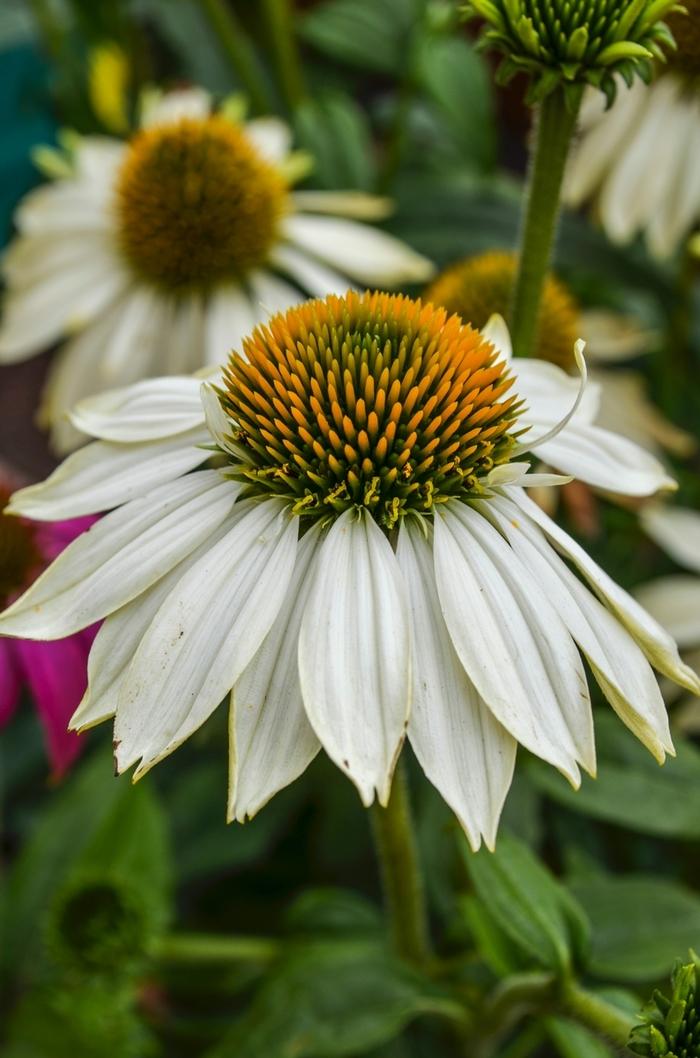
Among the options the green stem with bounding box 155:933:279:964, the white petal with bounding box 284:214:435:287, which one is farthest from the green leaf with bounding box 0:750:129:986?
the white petal with bounding box 284:214:435:287

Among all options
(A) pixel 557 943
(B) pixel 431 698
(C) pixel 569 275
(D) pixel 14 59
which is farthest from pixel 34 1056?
(D) pixel 14 59

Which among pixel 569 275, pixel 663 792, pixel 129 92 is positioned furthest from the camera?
pixel 129 92

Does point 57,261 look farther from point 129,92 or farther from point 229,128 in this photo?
point 129,92

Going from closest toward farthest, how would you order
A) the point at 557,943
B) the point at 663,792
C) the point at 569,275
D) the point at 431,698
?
the point at 431,698 → the point at 557,943 → the point at 663,792 → the point at 569,275

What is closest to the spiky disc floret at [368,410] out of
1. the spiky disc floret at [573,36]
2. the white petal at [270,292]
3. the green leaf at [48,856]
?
the spiky disc floret at [573,36]

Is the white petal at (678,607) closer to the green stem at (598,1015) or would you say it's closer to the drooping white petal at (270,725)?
the green stem at (598,1015)

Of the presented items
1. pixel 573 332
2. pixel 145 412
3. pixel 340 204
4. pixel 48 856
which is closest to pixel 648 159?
pixel 573 332
